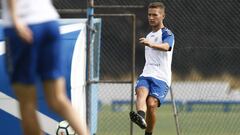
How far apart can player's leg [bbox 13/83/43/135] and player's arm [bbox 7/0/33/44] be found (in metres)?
0.40

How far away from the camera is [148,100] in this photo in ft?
34.7

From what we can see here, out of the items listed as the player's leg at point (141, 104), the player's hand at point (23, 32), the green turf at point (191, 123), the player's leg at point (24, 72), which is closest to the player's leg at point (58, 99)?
the player's leg at point (24, 72)

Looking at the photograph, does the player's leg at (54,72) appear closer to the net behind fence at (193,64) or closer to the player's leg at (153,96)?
the player's leg at (153,96)

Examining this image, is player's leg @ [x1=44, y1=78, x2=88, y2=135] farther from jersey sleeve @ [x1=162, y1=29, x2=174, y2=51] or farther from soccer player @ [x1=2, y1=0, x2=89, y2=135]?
jersey sleeve @ [x1=162, y1=29, x2=174, y2=51]

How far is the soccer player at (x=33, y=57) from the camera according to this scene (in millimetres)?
6070

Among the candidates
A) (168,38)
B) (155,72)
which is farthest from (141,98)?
(168,38)

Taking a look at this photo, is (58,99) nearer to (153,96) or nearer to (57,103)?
(57,103)

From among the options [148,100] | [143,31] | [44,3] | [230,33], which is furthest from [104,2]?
[44,3]

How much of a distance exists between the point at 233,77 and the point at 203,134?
1081 millimetres

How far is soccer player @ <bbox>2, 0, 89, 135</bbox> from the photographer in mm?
6070

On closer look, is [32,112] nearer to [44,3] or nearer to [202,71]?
[44,3]

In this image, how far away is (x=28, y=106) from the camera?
6227mm

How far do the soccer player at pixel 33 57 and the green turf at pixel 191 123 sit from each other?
21.5ft

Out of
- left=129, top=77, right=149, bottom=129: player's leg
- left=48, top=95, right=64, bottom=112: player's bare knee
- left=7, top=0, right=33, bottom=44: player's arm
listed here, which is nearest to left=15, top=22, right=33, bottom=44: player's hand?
left=7, top=0, right=33, bottom=44: player's arm
